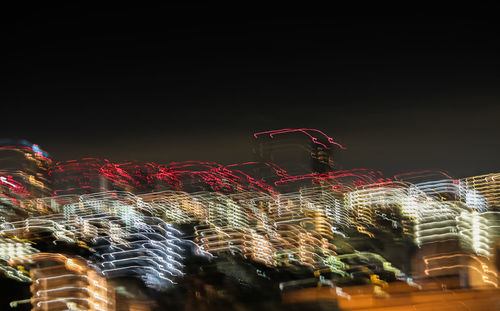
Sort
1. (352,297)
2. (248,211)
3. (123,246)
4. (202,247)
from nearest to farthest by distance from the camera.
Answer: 1. (352,297)
2. (123,246)
3. (202,247)
4. (248,211)

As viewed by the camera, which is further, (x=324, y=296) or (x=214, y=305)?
(x=214, y=305)

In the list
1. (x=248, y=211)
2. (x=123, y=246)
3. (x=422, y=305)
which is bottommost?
(x=422, y=305)

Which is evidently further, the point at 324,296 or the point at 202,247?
the point at 202,247

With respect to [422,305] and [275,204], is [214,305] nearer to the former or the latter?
[422,305]

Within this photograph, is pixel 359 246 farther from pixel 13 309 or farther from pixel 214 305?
pixel 13 309

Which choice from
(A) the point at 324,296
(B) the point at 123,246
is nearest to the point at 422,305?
(A) the point at 324,296

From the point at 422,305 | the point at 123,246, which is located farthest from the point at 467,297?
the point at 123,246

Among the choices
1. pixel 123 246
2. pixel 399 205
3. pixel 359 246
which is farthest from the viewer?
pixel 399 205

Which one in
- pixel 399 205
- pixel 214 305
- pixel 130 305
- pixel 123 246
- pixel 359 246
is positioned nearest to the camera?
pixel 130 305

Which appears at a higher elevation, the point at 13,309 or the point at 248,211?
the point at 248,211
